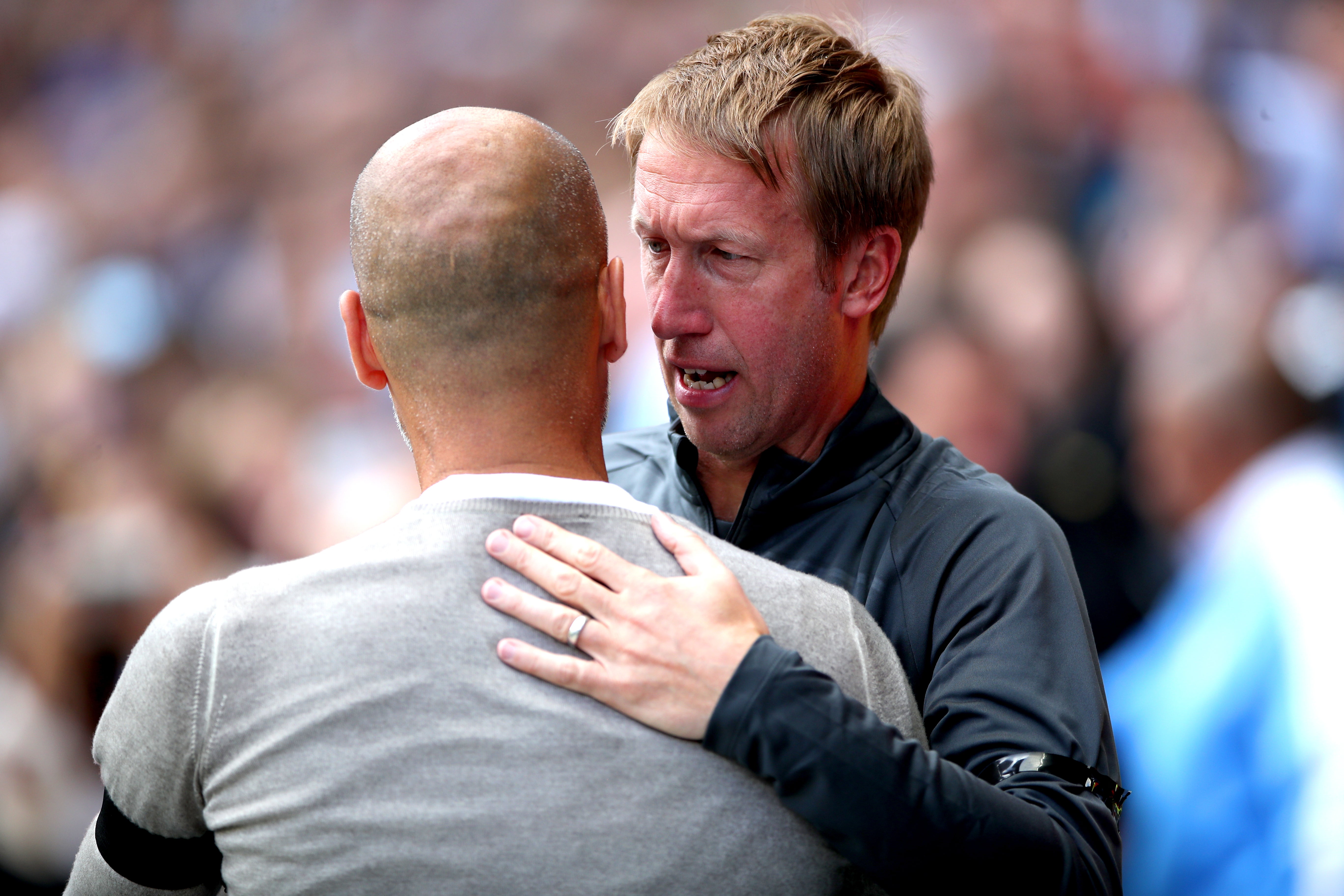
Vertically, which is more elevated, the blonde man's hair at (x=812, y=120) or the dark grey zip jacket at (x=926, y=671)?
the blonde man's hair at (x=812, y=120)

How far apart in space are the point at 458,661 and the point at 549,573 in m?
0.12

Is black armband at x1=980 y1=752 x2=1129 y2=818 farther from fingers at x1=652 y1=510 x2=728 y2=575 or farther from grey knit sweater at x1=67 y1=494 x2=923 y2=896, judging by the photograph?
fingers at x1=652 y1=510 x2=728 y2=575

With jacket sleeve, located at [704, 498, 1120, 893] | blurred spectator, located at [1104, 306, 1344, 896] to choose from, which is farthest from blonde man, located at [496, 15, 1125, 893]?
blurred spectator, located at [1104, 306, 1344, 896]

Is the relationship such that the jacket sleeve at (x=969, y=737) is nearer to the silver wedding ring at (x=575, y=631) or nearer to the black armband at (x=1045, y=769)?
the black armband at (x=1045, y=769)

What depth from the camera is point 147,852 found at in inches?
45.8

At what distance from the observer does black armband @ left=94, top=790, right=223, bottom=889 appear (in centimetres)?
116

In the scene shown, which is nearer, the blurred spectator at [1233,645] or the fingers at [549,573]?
the fingers at [549,573]

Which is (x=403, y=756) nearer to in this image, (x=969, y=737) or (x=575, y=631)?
(x=575, y=631)

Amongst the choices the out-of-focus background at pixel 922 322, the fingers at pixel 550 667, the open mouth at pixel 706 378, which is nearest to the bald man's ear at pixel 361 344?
the fingers at pixel 550 667

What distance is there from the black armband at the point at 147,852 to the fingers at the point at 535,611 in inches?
15.9

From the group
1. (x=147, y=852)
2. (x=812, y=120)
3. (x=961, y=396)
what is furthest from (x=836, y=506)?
(x=961, y=396)

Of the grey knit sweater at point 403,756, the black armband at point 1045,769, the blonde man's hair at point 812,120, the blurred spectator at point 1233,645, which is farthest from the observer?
the blurred spectator at point 1233,645

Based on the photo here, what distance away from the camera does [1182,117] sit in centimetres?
310

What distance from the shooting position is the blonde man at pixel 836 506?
1.14 meters
